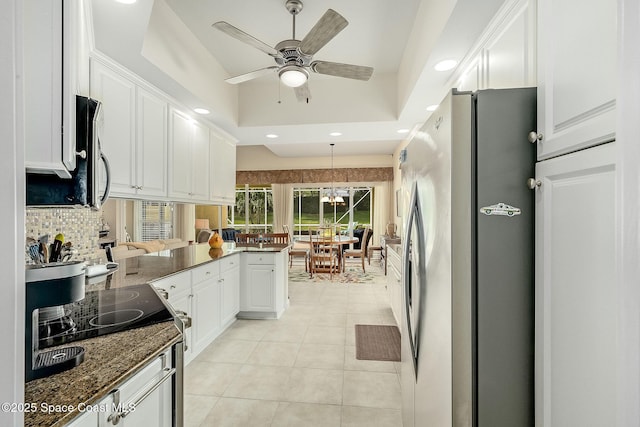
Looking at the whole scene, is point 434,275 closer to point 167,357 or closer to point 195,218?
point 167,357

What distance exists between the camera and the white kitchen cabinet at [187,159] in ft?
9.92

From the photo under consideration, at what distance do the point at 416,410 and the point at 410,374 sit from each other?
174 mm

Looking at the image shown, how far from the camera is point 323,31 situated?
1982mm

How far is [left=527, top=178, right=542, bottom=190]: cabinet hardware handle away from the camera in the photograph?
0.99 metres

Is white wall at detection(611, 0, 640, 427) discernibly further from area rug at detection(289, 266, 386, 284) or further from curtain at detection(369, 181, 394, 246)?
curtain at detection(369, 181, 394, 246)

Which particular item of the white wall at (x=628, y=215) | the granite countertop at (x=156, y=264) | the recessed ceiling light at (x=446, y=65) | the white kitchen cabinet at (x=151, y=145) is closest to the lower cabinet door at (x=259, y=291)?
the granite countertop at (x=156, y=264)

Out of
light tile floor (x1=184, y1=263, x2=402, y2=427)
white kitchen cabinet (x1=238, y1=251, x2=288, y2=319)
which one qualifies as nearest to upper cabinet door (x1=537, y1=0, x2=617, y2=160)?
light tile floor (x1=184, y1=263, x2=402, y2=427)

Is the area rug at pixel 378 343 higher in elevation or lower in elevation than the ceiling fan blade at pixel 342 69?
lower

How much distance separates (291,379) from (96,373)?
1.85m

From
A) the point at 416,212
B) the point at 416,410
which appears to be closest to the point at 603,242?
the point at 416,212

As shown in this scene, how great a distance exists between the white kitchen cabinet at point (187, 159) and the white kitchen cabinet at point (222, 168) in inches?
6.1

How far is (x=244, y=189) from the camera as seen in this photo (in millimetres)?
8773

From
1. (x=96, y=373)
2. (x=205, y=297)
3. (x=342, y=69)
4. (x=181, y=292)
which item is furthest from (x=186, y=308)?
(x=342, y=69)

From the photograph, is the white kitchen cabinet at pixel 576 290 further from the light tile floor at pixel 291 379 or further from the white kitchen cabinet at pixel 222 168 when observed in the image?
the white kitchen cabinet at pixel 222 168
